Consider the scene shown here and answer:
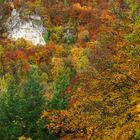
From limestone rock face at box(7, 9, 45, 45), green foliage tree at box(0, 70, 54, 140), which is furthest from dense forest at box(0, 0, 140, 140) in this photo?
limestone rock face at box(7, 9, 45, 45)

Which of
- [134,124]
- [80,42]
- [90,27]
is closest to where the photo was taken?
[134,124]

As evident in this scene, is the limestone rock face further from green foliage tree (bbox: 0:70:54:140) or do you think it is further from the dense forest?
green foliage tree (bbox: 0:70:54:140)

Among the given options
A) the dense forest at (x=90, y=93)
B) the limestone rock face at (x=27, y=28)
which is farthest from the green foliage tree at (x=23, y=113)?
the limestone rock face at (x=27, y=28)

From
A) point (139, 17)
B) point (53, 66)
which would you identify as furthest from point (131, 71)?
point (53, 66)

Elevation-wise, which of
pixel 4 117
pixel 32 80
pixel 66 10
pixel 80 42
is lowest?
pixel 4 117

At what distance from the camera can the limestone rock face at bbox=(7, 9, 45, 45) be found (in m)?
126

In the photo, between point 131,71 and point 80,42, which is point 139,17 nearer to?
point 131,71

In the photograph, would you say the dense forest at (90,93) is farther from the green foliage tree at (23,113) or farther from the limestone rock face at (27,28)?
the limestone rock face at (27,28)

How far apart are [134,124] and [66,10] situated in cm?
13175

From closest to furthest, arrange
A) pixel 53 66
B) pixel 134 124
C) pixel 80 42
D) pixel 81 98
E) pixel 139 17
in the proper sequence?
pixel 134 124 < pixel 139 17 < pixel 81 98 < pixel 53 66 < pixel 80 42

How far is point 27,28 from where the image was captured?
418 feet

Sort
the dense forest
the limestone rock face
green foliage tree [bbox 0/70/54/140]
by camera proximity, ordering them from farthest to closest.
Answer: the limestone rock face < green foliage tree [bbox 0/70/54/140] < the dense forest

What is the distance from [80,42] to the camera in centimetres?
12419

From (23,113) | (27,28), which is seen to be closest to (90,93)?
Result: (23,113)
